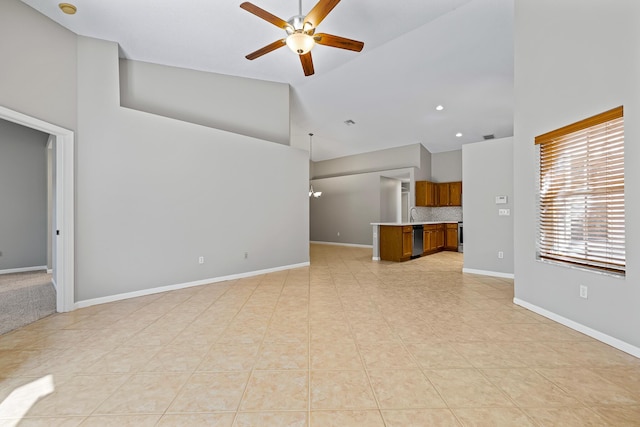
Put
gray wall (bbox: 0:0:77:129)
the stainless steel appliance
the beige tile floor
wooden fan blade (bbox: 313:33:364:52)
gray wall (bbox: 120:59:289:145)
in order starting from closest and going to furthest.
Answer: the beige tile floor < gray wall (bbox: 0:0:77:129) < wooden fan blade (bbox: 313:33:364:52) < gray wall (bbox: 120:59:289:145) < the stainless steel appliance

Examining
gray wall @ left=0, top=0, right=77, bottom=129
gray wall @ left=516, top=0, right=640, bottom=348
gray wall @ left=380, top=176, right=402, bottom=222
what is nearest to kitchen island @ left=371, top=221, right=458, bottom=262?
gray wall @ left=380, top=176, right=402, bottom=222

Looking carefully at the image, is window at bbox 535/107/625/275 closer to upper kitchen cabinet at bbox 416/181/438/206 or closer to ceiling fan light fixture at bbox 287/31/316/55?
ceiling fan light fixture at bbox 287/31/316/55

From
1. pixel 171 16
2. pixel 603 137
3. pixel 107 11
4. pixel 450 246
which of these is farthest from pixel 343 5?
pixel 450 246

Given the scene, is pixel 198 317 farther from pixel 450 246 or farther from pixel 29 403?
pixel 450 246

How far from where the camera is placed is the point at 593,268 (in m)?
2.66

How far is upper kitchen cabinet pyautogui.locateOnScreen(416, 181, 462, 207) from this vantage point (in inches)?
354

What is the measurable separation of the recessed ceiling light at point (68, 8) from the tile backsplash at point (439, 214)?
28.4ft

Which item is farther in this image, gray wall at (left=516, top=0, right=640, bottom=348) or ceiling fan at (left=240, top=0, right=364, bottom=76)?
ceiling fan at (left=240, top=0, right=364, bottom=76)

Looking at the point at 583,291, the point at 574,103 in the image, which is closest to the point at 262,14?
the point at 574,103

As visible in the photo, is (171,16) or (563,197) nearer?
(563,197)

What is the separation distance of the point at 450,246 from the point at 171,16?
8682mm

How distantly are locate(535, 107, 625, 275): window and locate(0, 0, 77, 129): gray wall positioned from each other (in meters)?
5.53

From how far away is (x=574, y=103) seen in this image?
280 cm

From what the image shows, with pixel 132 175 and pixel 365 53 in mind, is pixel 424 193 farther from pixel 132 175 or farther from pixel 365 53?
pixel 132 175
